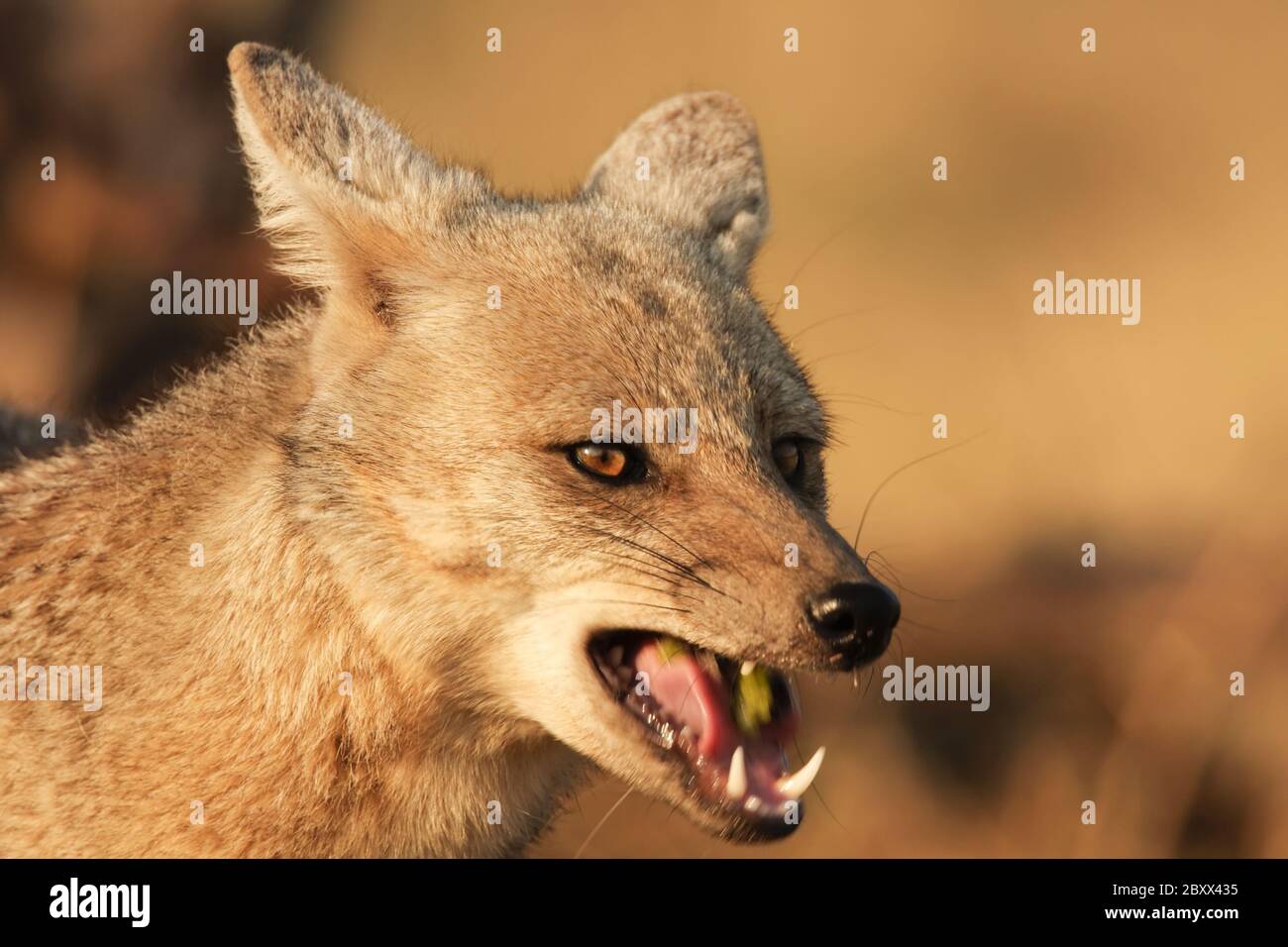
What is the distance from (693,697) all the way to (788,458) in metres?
1.15

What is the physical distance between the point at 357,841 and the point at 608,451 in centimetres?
160

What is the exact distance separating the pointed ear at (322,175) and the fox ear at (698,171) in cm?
125

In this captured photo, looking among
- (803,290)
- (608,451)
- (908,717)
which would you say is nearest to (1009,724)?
(908,717)

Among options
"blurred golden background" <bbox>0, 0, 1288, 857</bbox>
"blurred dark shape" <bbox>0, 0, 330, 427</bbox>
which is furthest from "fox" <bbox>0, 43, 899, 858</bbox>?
"blurred dark shape" <bbox>0, 0, 330, 427</bbox>

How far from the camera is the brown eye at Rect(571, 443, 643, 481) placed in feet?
15.3

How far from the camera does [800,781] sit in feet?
14.5

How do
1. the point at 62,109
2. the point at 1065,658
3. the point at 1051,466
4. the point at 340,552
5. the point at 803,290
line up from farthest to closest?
the point at 803,290 < the point at 1051,466 < the point at 1065,658 < the point at 62,109 < the point at 340,552

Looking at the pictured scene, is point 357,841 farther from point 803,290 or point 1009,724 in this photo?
point 803,290

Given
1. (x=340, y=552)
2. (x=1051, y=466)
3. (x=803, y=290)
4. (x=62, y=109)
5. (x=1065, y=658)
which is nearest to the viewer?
(x=340, y=552)

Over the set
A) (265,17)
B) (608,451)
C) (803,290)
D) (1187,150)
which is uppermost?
(265,17)

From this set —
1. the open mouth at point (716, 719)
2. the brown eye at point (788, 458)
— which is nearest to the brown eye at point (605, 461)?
the open mouth at point (716, 719)

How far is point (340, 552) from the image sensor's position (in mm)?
4566

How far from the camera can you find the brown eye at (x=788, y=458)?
5223mm

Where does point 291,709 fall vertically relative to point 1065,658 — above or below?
above
